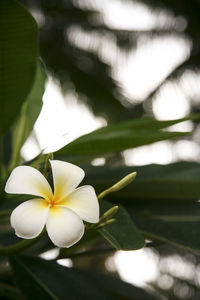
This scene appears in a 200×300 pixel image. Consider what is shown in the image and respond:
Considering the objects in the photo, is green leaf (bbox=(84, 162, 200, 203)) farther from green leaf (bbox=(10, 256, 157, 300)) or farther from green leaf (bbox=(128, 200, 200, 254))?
green leaf (bbox=(10, 256, 157, 300))

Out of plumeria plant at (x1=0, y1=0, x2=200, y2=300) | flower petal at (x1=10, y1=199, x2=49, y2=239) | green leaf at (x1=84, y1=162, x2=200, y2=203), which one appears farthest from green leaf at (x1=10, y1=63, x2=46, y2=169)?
flower petal at (x1=10, y1=199, x2=49, y2=239)

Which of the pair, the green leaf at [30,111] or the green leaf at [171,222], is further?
the green leaf at [30,111]

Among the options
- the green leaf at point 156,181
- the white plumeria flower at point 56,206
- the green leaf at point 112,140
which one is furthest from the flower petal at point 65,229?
the green leaf at point 156,181

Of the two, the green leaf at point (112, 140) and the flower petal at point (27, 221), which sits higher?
A: the flower petal at point (27, 221)

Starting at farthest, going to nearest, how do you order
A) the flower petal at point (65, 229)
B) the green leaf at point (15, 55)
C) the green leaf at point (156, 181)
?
the green leaf at point (156, 181), the green leaf at point (15, 55), the flower petal at point (65, 229)

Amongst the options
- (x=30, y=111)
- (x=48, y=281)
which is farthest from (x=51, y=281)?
(x=30, y=111)

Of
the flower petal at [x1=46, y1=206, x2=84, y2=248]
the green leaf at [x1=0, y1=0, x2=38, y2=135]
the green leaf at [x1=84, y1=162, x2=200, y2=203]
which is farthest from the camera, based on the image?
the green leaf at [x1=84, y1=162, x2=200, y2=203]

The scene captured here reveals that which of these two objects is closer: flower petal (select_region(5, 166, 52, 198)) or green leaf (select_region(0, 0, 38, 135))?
flower petal (select_region(5, 166, 52, 198))

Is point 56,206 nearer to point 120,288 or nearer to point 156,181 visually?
point 156,181

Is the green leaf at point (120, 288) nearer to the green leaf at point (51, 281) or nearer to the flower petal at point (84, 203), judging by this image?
the green leaf at point (51, 281)
